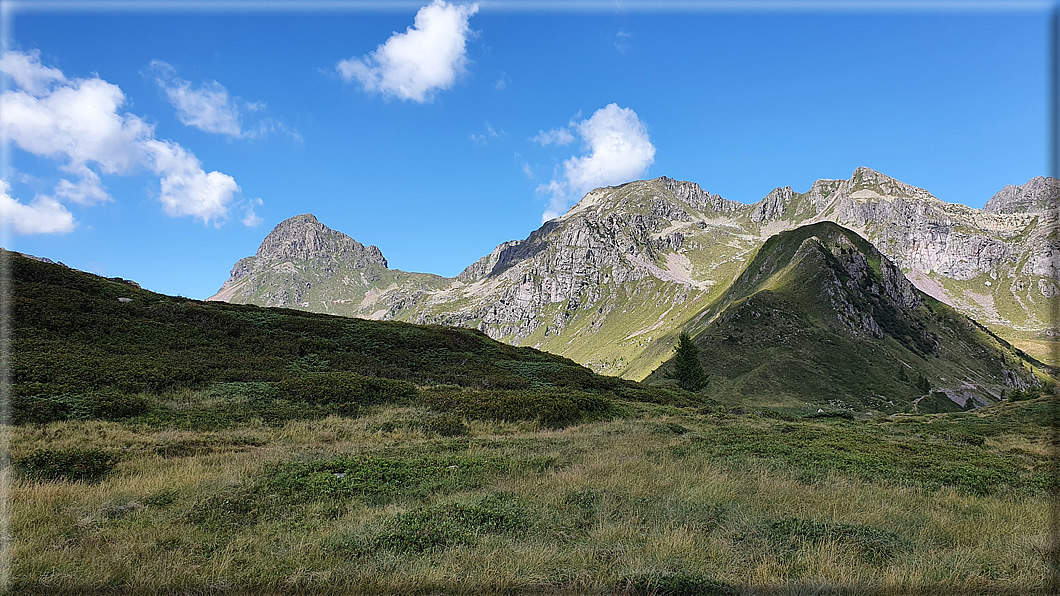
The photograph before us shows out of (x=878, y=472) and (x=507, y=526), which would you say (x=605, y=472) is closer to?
(x=507, y=526)

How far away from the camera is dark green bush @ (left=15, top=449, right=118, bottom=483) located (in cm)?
1195

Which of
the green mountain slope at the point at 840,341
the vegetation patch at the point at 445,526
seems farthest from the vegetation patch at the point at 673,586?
the green mountain slope at the point at 840,341

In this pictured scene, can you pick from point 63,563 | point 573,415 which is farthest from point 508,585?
point 573,415

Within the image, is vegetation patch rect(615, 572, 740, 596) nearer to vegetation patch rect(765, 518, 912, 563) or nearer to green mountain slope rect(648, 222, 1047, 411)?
vegetation patch rect(765, 518, 912, 563)

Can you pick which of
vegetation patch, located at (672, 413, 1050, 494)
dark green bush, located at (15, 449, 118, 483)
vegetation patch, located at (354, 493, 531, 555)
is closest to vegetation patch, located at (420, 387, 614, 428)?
vegetation patch, located at (672, 413, 1050, 494)

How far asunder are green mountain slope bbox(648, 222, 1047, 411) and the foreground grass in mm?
64626

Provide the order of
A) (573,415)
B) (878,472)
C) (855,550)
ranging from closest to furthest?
(855,550) < (878,472) < (573,415)

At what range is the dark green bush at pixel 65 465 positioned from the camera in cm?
1195

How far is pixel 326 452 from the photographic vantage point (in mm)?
15844

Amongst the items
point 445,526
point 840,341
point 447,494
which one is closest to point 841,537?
point 445,526

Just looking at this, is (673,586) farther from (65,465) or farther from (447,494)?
(65,465)

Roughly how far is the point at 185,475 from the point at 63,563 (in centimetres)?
590

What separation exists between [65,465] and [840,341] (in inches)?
4671

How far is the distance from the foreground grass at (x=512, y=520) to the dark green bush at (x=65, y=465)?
45 cm
